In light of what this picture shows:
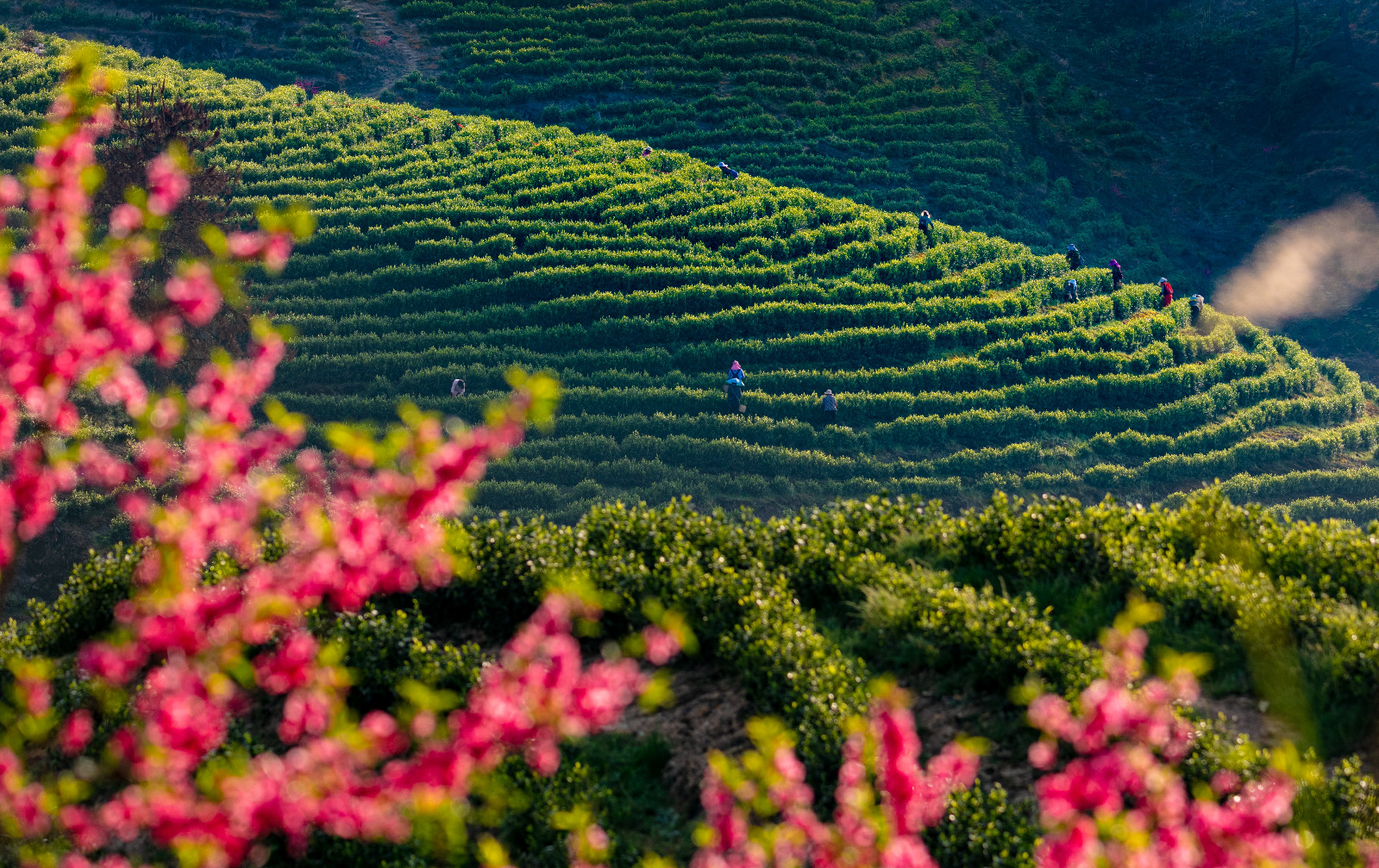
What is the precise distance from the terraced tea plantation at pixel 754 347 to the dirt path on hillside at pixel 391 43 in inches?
504

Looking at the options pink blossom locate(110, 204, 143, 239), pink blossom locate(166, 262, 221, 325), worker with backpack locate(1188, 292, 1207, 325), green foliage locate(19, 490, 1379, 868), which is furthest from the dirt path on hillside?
pink blossom locate(166, 262, 221, 325)

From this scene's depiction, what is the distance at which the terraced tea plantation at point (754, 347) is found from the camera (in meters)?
23.0

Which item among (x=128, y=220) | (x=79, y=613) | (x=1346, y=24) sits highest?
(x=1346, y=24)

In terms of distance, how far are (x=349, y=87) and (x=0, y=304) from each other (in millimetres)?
41717

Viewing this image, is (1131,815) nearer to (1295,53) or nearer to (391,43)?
(391,43)

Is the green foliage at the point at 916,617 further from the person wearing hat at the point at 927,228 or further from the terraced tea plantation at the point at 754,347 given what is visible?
the person wearing hat at the point at 927,228

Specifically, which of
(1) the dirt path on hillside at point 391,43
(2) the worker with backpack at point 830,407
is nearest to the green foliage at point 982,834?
(2) the worker with backpack at point 830,407

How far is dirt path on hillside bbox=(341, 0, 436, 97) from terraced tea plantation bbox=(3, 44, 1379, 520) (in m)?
12.8

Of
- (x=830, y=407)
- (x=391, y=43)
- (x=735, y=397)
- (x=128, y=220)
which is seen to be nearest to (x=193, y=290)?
(x=128, y=220)

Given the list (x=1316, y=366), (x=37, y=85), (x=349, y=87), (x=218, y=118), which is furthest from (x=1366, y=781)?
(x=349, y=87)

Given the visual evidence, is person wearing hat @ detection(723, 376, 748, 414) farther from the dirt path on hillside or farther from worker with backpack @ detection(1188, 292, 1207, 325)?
the dirt path on hillside

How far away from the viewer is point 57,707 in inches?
288

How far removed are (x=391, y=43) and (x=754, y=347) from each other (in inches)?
1168

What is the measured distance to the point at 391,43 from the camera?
45.1 m
